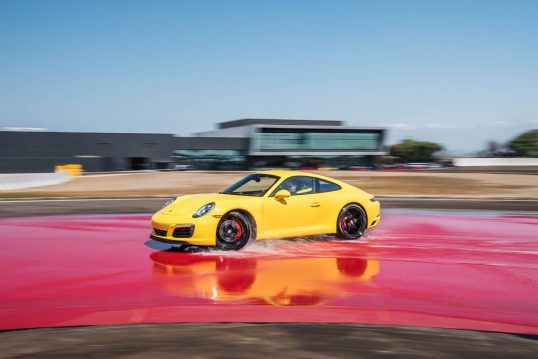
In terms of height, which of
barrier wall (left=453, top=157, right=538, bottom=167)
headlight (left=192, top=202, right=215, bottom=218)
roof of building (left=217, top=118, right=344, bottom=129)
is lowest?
barrier wall (left=453, top=157, right=538, bottom=167)

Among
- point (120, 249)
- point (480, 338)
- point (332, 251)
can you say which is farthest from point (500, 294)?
point (120, 249)

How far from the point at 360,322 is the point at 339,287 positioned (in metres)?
1.38

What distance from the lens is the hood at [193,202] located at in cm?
809

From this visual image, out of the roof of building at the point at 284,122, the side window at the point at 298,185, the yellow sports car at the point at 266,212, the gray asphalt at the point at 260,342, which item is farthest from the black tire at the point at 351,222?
the roof of building at the point at 284,122

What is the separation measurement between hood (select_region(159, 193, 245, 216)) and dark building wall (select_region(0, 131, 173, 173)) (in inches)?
2393

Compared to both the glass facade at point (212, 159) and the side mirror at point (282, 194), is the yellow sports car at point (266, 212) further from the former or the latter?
the glass facade at point (212, 159)

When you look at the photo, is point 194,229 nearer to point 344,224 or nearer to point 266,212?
point 266,212

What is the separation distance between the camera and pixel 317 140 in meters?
88.3

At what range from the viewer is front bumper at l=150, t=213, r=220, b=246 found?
7797 millimetres

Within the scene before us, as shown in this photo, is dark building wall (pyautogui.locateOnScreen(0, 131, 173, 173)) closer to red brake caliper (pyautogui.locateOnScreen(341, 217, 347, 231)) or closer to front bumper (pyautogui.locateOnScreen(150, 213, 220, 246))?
front bumper (pyautogui.locateOnScreen(150, 213, 220, 246))

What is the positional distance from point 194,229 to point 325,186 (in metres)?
2.78

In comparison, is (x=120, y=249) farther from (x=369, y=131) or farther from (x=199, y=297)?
(x=369, y=131)

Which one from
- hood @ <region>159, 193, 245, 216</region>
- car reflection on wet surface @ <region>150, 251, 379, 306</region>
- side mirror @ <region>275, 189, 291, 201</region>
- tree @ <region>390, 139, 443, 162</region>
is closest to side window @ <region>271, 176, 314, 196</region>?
side mirror @ <region>275, 189, 291, 201</region>

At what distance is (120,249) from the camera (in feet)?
28.3
